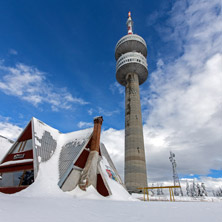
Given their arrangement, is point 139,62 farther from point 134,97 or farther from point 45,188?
point 45,188

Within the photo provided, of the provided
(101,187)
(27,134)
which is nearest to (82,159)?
(101,187)

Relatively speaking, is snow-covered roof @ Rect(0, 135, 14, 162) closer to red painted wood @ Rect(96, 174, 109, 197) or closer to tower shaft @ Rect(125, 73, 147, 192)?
red painted wood @ Rect(96, 174, 109, 197)

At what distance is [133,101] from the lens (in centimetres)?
4841

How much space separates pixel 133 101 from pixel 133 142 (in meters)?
12.0

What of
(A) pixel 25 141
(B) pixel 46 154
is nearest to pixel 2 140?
(A) pixel 25 141

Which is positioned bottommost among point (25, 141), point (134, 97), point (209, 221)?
point (209, 221)

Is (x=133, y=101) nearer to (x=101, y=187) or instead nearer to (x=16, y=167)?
(x=101, y=187)

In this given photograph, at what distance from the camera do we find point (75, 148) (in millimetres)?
23109

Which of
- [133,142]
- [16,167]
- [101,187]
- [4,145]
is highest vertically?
[133,142]

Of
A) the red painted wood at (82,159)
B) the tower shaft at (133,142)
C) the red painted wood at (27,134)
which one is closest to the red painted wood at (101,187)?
the red painted wood at (82,159)

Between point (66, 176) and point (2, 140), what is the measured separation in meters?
20.9

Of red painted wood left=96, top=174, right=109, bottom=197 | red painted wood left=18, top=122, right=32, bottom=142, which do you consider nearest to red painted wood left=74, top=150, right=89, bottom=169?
red painted wood left=96, top=174, right=109, bottom=197

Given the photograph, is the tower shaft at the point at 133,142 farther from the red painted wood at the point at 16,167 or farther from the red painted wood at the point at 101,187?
the red painted wood at the point at 16,167

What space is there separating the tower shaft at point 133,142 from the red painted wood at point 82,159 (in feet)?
67.4
